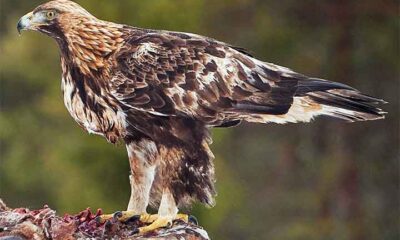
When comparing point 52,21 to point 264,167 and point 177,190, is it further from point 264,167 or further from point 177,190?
point 264,167

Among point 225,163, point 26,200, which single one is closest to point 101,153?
point 225,163

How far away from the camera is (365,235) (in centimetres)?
2602

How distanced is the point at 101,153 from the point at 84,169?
1.11 metres

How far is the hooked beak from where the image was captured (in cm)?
976

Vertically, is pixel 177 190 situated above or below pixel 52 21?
below

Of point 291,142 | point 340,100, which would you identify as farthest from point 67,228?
point 291,142

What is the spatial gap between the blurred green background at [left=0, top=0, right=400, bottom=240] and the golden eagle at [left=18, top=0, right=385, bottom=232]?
1348 cm

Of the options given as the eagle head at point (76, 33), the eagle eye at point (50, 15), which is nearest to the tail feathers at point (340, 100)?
the eagle head at point (76, 33)

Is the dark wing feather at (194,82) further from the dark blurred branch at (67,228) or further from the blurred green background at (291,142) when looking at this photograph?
the blurred green background at (291,142)

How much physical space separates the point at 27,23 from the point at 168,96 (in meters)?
1.16

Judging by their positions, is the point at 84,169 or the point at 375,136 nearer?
the point at 84,169

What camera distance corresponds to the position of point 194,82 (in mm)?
9828

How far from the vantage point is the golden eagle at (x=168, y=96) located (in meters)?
9.73

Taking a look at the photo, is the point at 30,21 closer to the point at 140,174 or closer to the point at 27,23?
the point at 27,23
